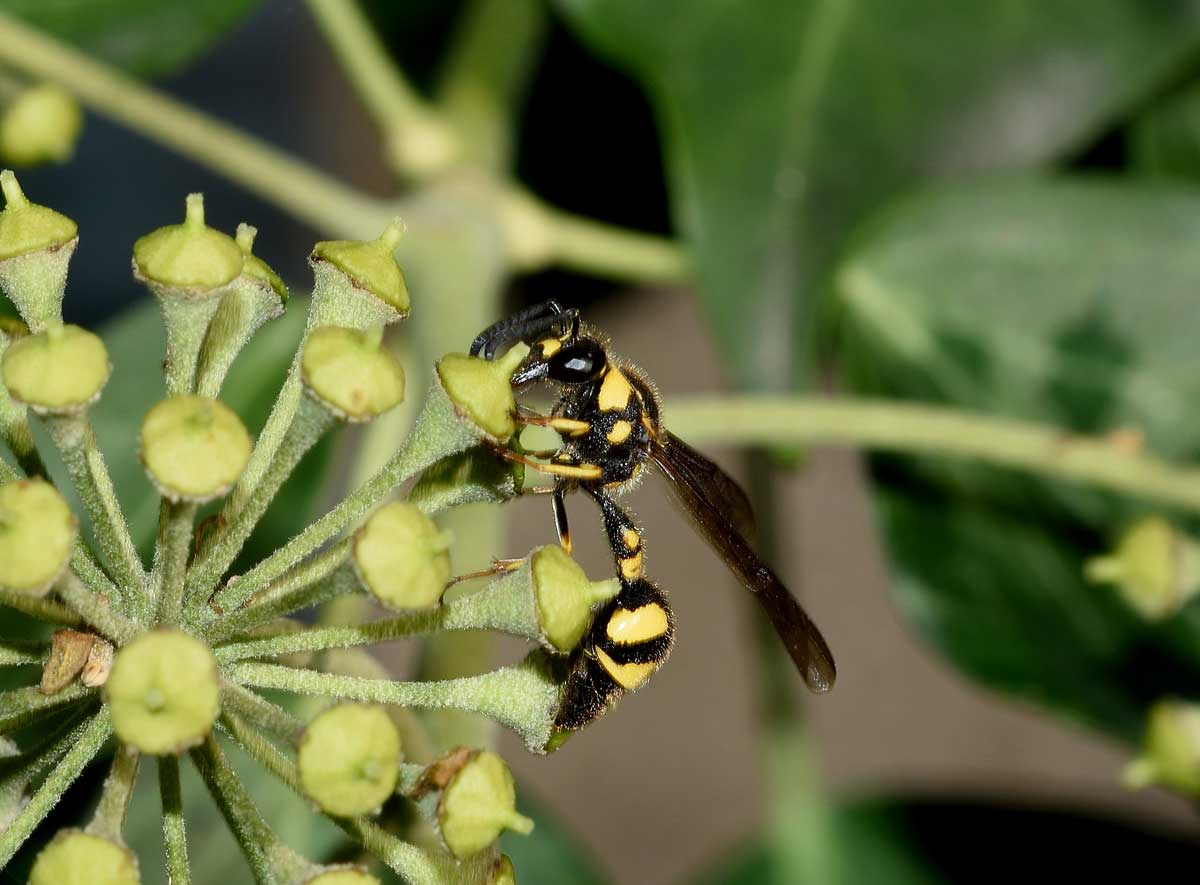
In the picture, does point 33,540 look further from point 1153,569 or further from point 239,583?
point 1153,569

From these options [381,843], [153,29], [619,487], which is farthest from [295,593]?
[153,29]

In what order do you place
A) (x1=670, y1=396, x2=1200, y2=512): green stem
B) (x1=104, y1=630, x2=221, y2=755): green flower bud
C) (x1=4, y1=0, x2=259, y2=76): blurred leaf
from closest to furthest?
(x1=104, y1=630, x2=221, y2=755): green flower bud, (x1=670, y1=396, x2=1200, y2=512): green stem, (x1=4, y1=0, x2=259, y2=76): blurred leaf

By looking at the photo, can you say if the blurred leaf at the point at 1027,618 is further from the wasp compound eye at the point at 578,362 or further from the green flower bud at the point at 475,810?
the green flower bud at the point at 475,810

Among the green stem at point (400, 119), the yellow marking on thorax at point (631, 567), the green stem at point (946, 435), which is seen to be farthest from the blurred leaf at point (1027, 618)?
the green stem at point (400, 119)

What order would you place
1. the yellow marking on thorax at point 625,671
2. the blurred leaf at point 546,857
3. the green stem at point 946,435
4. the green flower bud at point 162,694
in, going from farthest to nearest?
the blurred leaf at point 546,857
the green stem at point 946,435
the yellow marking on thorax at point 625,671
the green flower bud at point 162,694

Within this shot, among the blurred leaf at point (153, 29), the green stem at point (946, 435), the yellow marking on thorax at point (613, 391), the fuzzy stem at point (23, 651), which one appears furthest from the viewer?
the blurred leaf at point (153, 29)

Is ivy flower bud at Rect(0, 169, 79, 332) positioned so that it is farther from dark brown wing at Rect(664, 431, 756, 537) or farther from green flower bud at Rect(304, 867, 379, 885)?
dark brown wing at Rect(664, 431, 756, 537)

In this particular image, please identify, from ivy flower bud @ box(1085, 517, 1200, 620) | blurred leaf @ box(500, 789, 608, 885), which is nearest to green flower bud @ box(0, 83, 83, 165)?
blurred leaf @ box(500, 789, 608, 885)
